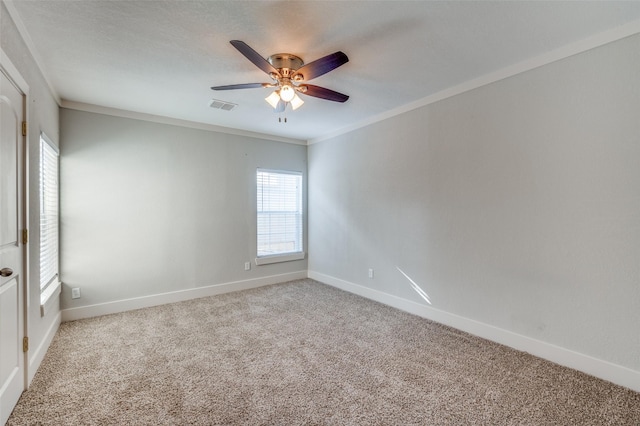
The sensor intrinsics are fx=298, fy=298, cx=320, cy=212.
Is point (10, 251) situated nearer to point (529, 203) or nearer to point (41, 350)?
point (41, 350)

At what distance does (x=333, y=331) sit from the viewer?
3.10 meters

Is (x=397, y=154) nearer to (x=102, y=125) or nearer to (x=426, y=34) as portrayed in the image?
(x=426, y=34)

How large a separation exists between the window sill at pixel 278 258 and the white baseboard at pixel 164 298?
248mm

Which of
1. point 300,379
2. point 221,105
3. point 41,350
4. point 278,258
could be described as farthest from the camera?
point 278,258

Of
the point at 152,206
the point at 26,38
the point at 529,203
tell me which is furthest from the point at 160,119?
the point at 529,203

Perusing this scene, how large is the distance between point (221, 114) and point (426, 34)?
2.72 m

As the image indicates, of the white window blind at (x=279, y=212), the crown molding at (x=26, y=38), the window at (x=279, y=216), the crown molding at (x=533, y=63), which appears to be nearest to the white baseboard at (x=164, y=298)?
the window at (x=279, y=216)

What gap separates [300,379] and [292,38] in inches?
99.6

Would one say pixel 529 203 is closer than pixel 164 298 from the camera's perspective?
Yes

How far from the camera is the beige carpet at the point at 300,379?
1.85 m

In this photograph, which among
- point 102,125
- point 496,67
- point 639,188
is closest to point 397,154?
point 496,67

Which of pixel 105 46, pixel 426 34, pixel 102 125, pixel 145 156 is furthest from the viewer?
pixel 145 156

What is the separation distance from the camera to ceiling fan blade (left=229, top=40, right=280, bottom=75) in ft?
6.03

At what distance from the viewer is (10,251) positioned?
6.05ft
